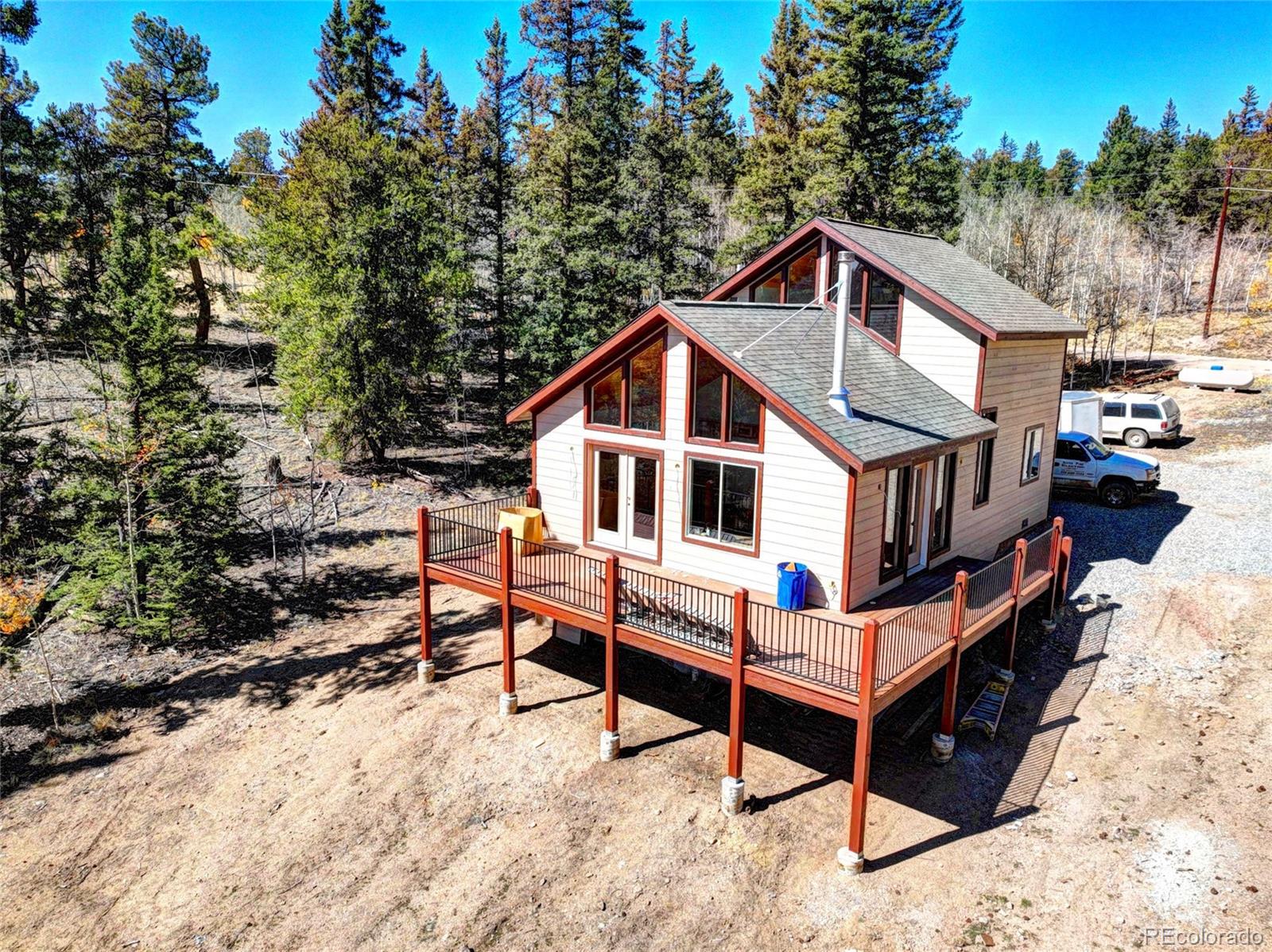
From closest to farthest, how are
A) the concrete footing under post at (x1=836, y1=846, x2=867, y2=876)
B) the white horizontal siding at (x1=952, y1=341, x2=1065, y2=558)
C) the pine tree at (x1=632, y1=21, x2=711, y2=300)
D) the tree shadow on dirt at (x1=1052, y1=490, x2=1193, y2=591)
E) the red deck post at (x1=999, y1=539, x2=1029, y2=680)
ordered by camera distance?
the concrete footing under post at (x1=836, y1=846, x2=867, y2=876)
the red deck post at (x1=999, y1=539, x2=1029, y2=680)
the white horizontal siding at (x1=952, y1=341, x2=1065, y2=558)
the tree shadow on dirt at (x1=1052, y1=490, x2=1193, y2=591)
the pine tree at (x1=632, y1=21, x2=711, y2=300)

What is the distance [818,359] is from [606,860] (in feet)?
29.3

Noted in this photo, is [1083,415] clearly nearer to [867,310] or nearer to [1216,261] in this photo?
[867,310]

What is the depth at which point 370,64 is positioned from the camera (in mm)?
33844

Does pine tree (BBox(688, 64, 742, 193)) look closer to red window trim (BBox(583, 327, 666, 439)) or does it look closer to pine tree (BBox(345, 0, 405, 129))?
pine tree (BBox(345, 0, 405, 129))

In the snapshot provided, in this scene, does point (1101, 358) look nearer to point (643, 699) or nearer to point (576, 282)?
point (576, 282)

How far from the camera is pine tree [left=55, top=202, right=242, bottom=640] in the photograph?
50.4 feet

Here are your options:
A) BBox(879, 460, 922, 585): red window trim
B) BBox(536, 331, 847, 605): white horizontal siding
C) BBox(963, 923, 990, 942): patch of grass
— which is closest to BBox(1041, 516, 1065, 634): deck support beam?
BBox(879, 460, 922, 585): red window trim

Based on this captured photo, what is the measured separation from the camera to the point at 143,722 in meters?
14.5

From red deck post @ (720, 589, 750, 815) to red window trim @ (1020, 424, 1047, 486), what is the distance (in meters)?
9.76

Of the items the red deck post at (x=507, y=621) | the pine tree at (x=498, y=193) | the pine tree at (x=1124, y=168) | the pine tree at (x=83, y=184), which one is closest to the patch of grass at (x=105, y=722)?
the red deck post at (x=507, y=621)

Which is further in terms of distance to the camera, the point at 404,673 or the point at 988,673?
the point at 404,673

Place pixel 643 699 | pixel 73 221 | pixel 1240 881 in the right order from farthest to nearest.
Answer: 1. pixel 73 221
2. pixel 643 699
3. pixel 1240 881

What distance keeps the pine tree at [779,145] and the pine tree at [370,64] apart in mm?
16409

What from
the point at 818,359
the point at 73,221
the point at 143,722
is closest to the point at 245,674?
the point at 143,722
